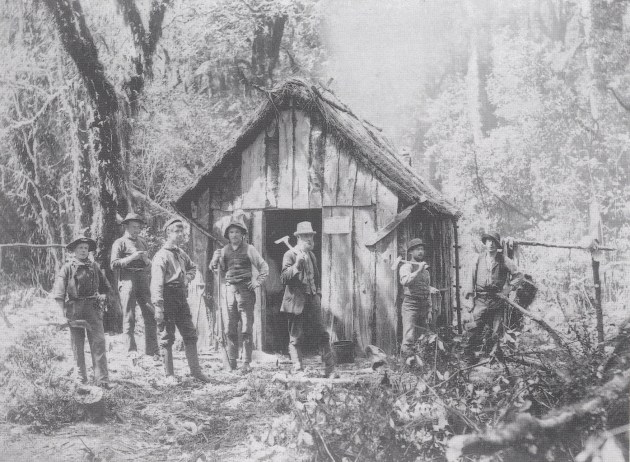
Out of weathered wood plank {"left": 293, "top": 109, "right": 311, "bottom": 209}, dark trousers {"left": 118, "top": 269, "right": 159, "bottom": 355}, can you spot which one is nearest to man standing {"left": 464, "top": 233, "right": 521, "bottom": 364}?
weathered wood plank {"left": 293, "top": 109, "right": 311, "bottom": 209}

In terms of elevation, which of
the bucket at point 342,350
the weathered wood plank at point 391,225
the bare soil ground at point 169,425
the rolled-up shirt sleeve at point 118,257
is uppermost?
the weathered wood plank at point 391,225

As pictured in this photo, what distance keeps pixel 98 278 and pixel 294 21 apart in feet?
38.7

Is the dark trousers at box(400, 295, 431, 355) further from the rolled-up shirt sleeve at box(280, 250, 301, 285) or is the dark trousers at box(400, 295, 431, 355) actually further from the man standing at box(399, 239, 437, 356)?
the rolled-up shirt sleeve at box(280, 250, 301, 285)

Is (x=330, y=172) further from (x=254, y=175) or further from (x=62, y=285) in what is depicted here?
(x=62, y=285)

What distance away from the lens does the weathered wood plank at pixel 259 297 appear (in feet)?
26.4

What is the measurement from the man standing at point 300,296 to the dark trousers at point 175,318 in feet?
3.96

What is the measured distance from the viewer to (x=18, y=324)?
296 inches

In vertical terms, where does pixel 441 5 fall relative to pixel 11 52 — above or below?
above

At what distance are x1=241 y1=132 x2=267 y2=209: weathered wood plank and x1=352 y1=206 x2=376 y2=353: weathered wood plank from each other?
1524 millimetres

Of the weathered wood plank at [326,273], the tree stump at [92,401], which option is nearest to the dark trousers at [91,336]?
the tree stump at [92,401]

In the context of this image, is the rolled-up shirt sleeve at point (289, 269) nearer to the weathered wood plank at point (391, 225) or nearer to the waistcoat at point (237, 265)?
the waistcoat at point (237, 265)

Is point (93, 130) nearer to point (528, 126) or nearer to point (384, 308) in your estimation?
point (384, 308)

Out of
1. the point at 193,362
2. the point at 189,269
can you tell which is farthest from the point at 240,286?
the point at 193,362

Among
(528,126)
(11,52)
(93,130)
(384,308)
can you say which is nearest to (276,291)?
(384,308)
